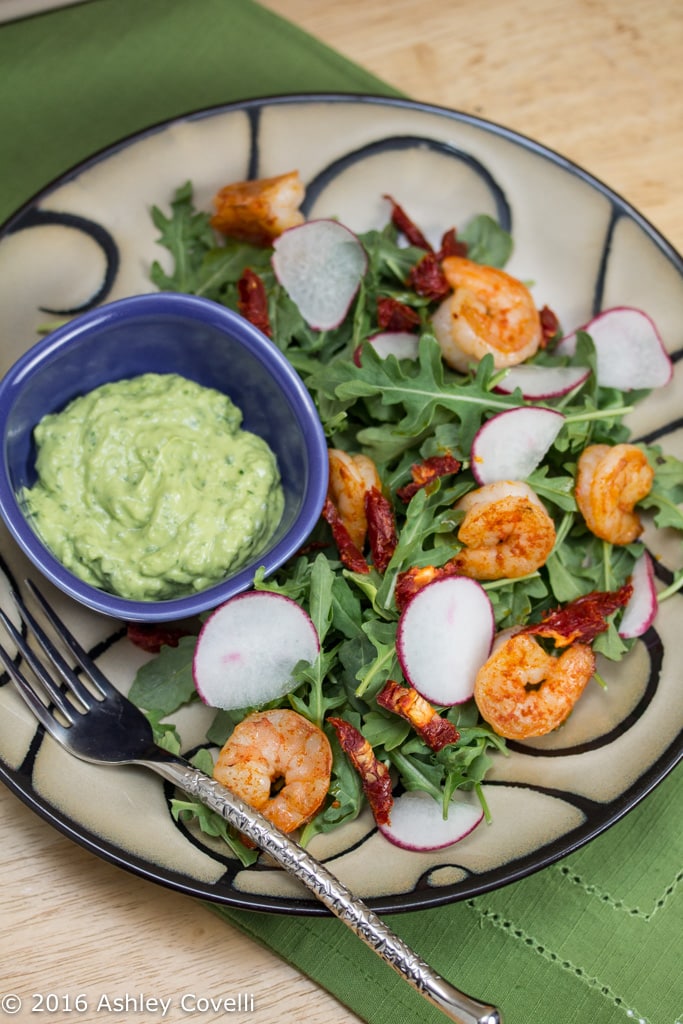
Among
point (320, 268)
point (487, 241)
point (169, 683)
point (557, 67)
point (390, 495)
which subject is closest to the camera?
point (169, 683)

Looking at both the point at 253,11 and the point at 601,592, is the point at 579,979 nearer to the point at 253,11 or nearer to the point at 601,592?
the point at 601,592

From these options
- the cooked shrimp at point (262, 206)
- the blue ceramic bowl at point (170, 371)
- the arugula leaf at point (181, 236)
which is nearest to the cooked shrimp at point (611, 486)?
the blue ceramic bowl at point (170, 371)

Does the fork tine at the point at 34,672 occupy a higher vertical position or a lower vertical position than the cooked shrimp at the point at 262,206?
lower

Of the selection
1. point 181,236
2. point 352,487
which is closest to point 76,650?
point 352,487

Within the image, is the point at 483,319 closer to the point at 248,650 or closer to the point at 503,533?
the point at 503,533

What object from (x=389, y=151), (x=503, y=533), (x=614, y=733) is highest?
(x=389, y=151)

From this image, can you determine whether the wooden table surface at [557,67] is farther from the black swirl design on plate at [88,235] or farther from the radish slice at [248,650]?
the radish slice at [248,650]

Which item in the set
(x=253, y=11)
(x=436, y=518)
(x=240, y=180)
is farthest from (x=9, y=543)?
(x=253, y=11)
